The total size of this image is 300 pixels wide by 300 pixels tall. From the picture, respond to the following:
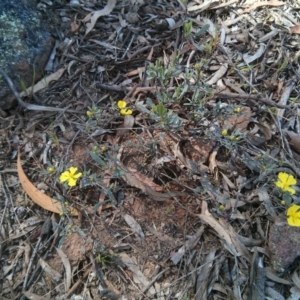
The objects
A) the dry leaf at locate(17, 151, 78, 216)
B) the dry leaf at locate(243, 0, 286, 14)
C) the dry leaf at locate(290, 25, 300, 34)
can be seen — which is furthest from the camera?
the dry leaf at locate(243, 0, 286, 14)

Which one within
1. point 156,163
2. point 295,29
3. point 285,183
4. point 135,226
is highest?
point 295,29

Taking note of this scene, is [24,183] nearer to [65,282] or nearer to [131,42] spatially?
[65,282]

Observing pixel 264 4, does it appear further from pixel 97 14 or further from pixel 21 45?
pixel 21 45

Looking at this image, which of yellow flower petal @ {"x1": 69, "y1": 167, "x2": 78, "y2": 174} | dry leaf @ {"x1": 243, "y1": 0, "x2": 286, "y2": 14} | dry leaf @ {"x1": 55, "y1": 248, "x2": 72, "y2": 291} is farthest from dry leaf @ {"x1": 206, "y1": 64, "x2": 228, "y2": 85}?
dry leaf @ {"x1": 55, "y1": 248, "x2": 72, "y2": 291}

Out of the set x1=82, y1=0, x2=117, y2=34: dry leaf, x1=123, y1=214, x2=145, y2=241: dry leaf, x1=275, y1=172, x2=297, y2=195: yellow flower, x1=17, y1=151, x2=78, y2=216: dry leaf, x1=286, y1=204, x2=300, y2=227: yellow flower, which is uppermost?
x1=82, y1=0, x2=117, y2=34: dry leaf

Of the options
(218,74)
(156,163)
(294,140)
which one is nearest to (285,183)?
(294,140)

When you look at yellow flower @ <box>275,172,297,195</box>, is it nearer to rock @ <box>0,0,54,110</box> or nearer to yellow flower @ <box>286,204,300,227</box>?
yellow flower @ <box>286,204,300,227</box>
